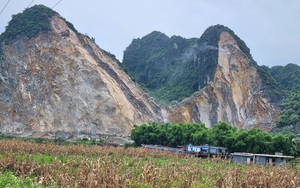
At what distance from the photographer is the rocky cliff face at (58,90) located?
5897 centimetres

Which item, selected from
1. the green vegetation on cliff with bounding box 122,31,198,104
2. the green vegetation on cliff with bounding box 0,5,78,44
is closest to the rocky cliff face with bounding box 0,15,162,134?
the green vegetation on cliff with bounding box 0,5,78,44

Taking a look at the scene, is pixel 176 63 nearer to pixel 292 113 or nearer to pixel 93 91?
pixel 292 113

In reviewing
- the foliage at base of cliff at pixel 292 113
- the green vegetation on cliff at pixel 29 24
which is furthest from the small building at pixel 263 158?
the green vegetation on cliff at pixel 29 24

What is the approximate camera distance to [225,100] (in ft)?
267

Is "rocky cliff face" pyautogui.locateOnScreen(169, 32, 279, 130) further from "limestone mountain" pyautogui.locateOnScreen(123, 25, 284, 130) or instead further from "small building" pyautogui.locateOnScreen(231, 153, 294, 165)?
"small building" pyautogui.locateOnScreen(231, 153, 294, 165)

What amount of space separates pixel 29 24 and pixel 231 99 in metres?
43.8

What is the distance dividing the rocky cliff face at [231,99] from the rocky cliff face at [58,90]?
41.3 ft

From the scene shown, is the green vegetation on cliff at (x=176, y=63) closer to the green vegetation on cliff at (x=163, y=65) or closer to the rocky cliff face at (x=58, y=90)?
the green vegetation on cliff at (x=163, y=65)

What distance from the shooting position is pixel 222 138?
44969 millimetres

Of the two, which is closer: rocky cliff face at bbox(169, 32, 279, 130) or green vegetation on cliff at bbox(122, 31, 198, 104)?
rocky cliff face at bbox(169, 32, 279, 130)

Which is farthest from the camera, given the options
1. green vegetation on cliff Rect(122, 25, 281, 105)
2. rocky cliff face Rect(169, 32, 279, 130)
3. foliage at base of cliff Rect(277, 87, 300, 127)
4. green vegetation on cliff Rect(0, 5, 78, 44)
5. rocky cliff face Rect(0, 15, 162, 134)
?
green vegetation on cliff Rect(122, 25, 281, 105)

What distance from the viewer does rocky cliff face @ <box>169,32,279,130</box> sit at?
7781 cm

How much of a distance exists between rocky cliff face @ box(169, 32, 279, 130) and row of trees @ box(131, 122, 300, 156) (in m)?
20.6

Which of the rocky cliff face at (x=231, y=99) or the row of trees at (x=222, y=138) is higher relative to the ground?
the rocky cliff face at (x=231, y=99)
